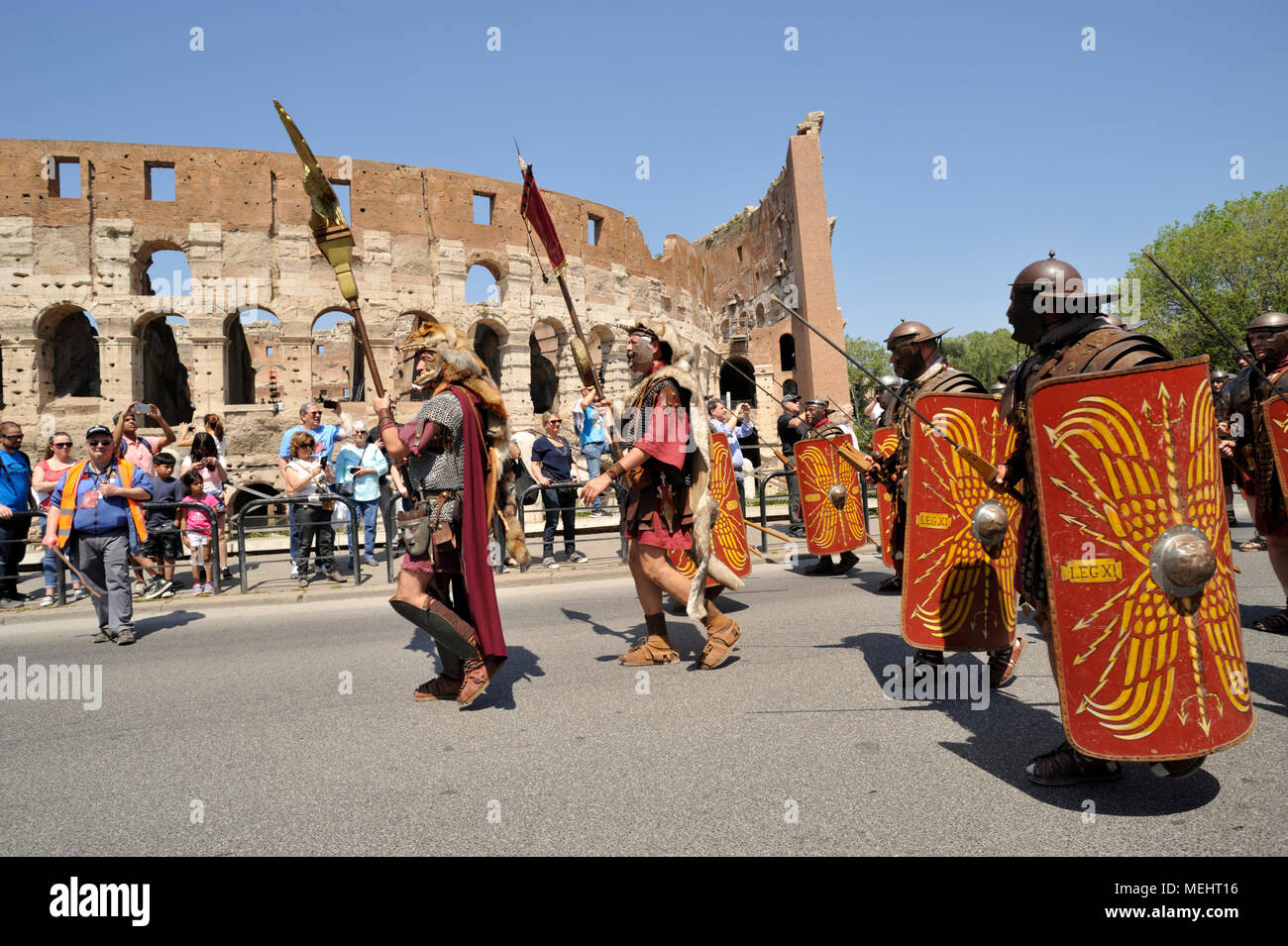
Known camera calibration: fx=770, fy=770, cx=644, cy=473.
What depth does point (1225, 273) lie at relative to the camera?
3603 cm

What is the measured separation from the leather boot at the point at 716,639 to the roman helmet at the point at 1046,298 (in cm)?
255

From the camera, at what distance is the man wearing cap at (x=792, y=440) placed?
34.7 ft

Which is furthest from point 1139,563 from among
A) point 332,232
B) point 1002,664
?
point 332,232

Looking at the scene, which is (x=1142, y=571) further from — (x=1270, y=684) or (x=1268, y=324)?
(x=1268, y=324)

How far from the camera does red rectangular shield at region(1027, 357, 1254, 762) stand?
2.53m

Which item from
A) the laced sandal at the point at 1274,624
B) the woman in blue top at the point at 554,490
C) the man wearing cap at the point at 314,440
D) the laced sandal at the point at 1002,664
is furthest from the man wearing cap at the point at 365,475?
the laced sandal at the point at 1274,624

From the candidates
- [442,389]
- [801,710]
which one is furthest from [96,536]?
[801,710]

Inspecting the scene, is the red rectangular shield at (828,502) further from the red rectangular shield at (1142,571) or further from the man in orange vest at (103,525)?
the man in orange vest at (103,525)

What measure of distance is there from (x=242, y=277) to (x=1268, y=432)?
2224cm

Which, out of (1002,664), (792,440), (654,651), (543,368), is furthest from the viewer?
(543,368)

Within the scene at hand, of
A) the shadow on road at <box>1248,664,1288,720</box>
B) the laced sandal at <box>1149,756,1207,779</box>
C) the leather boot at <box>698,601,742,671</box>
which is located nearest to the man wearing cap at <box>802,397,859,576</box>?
the leather boot at <box>698,601,742,671</box>
